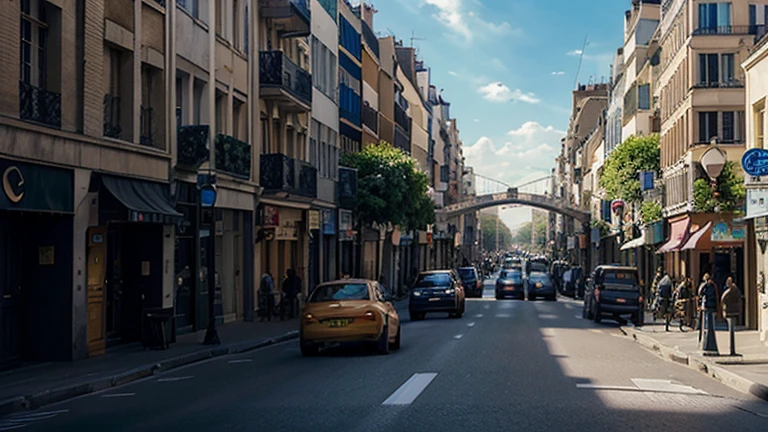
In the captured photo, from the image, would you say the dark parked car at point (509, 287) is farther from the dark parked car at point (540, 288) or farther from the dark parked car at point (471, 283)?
the dark parked car at point (471, 283)

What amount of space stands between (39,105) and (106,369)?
4.96 metres

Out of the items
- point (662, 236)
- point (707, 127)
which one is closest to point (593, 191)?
point (662, 236)

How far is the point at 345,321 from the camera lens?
65.4ft

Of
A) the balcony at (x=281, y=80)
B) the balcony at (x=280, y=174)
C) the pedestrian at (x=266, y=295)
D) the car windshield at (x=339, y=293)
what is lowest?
the pedestrian at (x=266, y=295)

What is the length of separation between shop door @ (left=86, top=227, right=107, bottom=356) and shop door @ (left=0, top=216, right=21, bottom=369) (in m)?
1.69

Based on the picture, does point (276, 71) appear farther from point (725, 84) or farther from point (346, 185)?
point (725, 84)

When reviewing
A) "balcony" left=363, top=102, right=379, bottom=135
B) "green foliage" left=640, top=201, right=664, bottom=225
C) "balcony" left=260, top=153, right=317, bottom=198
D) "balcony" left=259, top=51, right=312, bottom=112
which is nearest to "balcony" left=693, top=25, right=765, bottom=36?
"green foliage" left=640, top=201, right=664, bottom=225

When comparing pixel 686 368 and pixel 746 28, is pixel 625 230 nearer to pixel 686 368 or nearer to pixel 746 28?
pixel 746 28

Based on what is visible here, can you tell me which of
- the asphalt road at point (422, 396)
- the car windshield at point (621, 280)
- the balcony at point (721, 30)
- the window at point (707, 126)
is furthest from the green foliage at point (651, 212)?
the asphalt road at point (422, 396)

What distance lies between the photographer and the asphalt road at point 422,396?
36.5 ft

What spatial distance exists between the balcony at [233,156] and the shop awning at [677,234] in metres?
16.3

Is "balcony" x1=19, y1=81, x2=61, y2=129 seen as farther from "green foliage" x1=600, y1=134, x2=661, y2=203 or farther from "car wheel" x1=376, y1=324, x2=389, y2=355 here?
"green foliage" x1=600, y1=134, x2=661, y2=203

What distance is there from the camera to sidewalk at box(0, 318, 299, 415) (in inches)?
566

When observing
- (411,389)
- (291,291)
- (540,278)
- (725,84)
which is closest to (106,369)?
(411,389)
